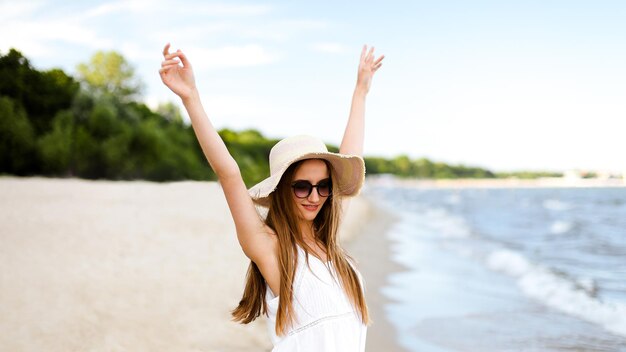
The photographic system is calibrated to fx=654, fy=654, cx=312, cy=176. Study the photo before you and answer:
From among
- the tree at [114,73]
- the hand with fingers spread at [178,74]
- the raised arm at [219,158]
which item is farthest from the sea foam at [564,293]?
the tree at [114,73]

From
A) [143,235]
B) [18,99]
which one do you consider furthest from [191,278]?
[18,99]

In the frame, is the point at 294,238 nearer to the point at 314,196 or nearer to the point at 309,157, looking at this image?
the point at 314,196

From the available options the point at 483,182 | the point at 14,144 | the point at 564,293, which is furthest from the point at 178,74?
the point at 483,182

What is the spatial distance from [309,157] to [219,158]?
36cm

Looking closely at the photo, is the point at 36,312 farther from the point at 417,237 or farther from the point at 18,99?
the point at 18,99

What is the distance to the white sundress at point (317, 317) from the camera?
78.0 inches

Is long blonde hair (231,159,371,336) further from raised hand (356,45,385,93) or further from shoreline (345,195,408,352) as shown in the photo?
raised hand (356,45,385,93)

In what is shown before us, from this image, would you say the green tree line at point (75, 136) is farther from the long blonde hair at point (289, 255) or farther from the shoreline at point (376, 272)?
the long blonde hair at point (289, 255)

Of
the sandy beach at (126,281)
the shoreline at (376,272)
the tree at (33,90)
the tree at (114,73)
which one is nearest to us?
the sandy beach at (126,281)

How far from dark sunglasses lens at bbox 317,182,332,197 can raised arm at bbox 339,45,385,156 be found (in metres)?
0.45

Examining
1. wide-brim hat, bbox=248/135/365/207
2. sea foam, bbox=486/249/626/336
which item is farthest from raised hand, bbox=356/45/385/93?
sea foam, bbox=486/249/626/336

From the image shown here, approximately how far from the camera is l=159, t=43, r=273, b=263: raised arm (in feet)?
6.36

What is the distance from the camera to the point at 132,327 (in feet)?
17.5

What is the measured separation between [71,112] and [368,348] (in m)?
30.5
